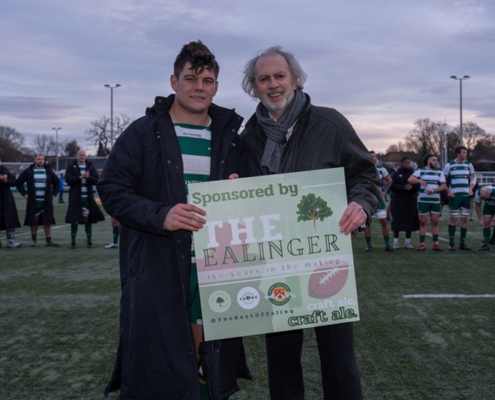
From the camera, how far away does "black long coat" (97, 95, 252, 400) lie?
7.62 feet

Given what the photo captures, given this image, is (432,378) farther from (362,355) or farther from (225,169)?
(225,169)

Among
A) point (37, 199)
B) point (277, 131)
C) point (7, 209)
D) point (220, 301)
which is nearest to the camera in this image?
point (220, 301)

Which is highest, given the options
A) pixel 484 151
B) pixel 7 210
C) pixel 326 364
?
pixel 484 151

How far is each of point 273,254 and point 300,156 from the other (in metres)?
0.52

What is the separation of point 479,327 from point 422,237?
5487mm

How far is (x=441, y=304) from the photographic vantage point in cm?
565

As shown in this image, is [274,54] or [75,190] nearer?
[274,54]

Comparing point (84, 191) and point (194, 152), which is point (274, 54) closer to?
point (194, 152)

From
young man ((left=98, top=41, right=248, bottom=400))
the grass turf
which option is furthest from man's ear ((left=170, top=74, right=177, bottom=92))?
the grass turf

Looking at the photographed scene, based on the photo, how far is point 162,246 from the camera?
2.36 meters

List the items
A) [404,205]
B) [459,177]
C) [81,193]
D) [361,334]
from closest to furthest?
1. [361,334]
2. [404,205]
3. [459,177]
4. [81,193]

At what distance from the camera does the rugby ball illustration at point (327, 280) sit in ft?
7.50

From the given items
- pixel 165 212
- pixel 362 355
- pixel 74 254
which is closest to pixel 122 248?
pixel 165 212

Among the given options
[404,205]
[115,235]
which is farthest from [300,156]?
[115,235]
